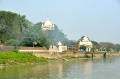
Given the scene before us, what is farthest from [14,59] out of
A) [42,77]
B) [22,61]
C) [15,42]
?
[42,77]

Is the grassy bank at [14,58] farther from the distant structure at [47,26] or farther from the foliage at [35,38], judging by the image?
the distant structure at [47,26]

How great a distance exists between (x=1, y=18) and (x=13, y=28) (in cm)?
283

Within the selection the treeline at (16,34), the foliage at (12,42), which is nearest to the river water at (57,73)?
the foliage at (12,42)

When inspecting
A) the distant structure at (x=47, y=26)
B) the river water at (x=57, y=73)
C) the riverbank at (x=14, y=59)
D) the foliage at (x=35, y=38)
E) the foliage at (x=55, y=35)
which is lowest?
the river water at (x=57, y=73)

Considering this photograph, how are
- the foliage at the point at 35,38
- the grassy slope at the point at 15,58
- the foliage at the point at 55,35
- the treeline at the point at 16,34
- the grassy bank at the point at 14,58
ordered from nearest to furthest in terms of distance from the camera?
the grassy bank at the point at 14,58
the grassy slope at the point at 15,58
the foliage at the point at 35,38
the treeline at the point at 16,34
the foliage at the point at 55,35

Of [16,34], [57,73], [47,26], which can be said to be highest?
[47,26]

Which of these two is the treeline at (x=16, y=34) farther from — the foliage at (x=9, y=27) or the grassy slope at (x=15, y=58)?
the grassy slope at (x=15, y=58)

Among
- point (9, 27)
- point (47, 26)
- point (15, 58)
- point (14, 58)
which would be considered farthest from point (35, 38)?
point (47, 26)

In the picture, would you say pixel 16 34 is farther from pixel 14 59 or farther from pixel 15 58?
pixel 14 59

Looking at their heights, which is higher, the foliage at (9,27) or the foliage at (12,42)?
the foliage at (9,27)

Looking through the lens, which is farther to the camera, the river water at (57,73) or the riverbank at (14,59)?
the riverbank at (14,59)

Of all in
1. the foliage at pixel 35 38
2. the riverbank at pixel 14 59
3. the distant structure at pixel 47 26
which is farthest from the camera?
the distant structure at pixel 47 26

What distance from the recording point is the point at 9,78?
84.8 ft

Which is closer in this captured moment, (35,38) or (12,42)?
(12,42)
